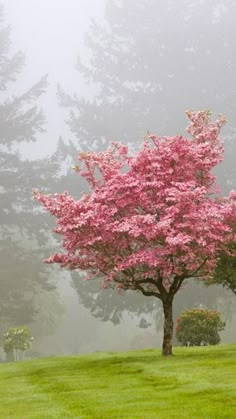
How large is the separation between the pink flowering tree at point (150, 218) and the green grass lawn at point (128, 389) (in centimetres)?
348

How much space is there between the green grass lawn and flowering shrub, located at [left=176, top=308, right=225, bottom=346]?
6.47 meters

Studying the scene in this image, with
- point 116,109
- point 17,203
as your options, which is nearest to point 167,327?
point 17,203

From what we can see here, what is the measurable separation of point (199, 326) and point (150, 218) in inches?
471

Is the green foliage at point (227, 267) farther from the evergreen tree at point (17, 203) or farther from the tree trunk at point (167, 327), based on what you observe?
the evergreen tree at point (17, 203)

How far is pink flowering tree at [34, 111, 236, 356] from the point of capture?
22.2 meters

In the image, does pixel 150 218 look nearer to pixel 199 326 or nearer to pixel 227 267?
pixel 227 267

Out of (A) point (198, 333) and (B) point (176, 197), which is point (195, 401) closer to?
(B) point (176, 197)

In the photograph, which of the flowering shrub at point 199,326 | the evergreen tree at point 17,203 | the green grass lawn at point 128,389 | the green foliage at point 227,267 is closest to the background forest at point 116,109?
the evergreen tree at point 17,203

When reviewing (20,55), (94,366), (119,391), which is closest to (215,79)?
(20,55)

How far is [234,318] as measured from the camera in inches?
2749

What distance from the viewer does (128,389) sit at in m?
16.7

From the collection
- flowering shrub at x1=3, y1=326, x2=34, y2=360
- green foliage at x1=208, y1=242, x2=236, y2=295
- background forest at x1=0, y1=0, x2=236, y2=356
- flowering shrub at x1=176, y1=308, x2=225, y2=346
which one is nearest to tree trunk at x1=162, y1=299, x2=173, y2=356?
green foliage at x1=208, y1=242, x2=236, y2=295

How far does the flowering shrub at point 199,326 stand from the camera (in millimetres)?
31141

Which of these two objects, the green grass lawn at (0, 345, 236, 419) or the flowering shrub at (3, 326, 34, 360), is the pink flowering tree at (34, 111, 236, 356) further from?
the flowering shrub at (3, 326, 34, 360)
